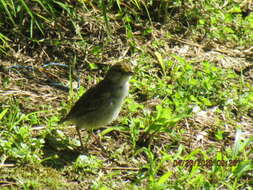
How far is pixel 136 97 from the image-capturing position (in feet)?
23.3

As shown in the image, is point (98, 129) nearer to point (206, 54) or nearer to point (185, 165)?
point (185, 165)

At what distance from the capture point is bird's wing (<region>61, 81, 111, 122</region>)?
239 inches

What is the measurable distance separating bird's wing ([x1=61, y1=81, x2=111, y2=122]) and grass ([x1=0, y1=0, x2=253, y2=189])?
29 centimetres

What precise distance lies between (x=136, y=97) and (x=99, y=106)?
114 cm

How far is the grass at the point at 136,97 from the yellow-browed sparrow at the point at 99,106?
0.22 m

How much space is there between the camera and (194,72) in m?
7.83

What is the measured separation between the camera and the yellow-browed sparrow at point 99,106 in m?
6.01
